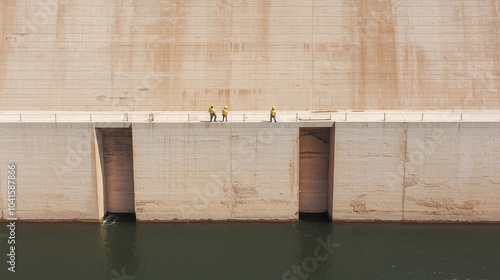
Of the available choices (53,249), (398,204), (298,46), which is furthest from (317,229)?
(53,249)

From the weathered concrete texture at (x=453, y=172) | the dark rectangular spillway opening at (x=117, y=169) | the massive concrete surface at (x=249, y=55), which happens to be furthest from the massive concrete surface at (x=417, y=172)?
the dark rectangular spillway opening at (x=117, y=169)

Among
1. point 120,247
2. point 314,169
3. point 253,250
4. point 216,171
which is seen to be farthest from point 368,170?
point 120,247

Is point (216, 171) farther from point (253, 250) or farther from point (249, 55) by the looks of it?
point (249, 55)

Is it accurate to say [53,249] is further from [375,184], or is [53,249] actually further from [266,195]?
[375,184]

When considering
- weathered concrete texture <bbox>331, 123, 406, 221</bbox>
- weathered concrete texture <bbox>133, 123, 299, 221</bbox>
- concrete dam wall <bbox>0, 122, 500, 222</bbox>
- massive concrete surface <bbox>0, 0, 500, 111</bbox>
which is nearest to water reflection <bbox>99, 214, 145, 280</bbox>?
concrete dam wall <bbox>0, 122, 500, 222</bbox>

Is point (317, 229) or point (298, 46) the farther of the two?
point (298, 46)

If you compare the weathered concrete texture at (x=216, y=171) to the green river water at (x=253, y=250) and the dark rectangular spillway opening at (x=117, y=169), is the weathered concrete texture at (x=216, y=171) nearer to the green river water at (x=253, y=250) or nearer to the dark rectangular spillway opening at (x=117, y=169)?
the green river water at (x=253, y=250)
